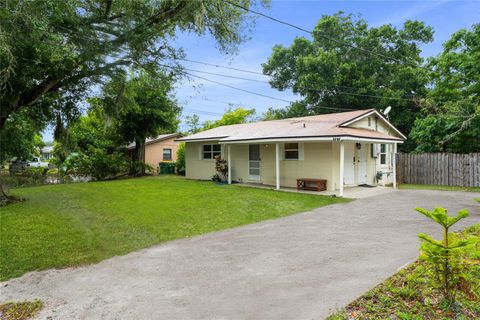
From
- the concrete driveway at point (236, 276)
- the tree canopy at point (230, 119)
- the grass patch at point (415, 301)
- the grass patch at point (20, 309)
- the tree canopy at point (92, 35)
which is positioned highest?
the tree canopy at point (230, 119)

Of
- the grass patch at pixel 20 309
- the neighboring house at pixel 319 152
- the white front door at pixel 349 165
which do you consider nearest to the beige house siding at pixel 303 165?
the neighboring house at pixel 319 152

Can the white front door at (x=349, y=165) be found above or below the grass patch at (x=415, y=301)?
above

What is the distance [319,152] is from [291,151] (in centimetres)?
153

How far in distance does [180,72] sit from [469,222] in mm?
8855

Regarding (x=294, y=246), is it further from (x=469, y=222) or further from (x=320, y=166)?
(x=320, y=166)

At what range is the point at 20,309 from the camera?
3.77m

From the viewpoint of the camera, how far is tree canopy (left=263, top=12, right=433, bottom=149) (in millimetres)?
26297

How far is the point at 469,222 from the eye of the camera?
24.7ft

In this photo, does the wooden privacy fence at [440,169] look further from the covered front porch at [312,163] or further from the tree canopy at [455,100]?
the tree canopy at [455,100]

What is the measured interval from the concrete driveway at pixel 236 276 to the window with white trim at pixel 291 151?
777 cm

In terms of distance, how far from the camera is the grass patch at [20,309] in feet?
11.8

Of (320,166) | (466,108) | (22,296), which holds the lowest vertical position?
(22,296)

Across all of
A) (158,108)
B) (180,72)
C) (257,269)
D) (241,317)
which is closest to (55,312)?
(241,317)

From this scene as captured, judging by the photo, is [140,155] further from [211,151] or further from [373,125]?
[373,125]
